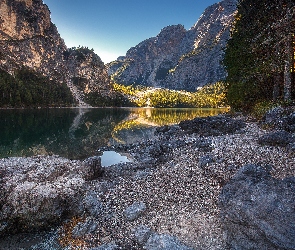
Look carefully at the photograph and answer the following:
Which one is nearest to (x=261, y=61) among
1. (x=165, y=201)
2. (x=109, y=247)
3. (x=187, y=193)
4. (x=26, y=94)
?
(x=187, y=193)

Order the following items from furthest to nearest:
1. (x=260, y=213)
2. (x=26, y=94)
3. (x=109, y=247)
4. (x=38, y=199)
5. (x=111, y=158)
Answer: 1. (x=26, y=94)
2. (x=111, y=158)
3. (x=38, y=199)
4. (x=109, y=247)
5. (x=260, y=213)

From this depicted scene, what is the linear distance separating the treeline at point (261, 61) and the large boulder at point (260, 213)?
1640 cm

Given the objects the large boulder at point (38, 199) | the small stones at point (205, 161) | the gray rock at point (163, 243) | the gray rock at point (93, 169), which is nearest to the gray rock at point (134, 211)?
the gray rock at point (163, 243)

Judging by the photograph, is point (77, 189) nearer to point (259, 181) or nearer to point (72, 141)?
point (259, 181)

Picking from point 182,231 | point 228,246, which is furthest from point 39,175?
point 228,246

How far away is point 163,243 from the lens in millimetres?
8219

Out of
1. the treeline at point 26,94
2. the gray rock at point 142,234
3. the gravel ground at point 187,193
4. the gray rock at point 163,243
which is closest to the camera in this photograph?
the gray rock at point 163,243

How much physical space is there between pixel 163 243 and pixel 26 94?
137377 mm

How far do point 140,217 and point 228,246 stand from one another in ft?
12.8

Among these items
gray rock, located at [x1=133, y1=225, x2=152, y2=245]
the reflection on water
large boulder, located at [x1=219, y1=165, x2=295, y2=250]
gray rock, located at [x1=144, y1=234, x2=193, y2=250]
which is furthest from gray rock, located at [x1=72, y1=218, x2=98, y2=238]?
the reflection on water

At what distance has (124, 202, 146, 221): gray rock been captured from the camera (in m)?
10.3

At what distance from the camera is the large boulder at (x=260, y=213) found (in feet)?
22.9

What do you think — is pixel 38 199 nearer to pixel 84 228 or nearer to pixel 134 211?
pixel 84 228

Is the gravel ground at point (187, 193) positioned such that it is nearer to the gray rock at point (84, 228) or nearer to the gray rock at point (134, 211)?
the gray rock at point (134, 211)
